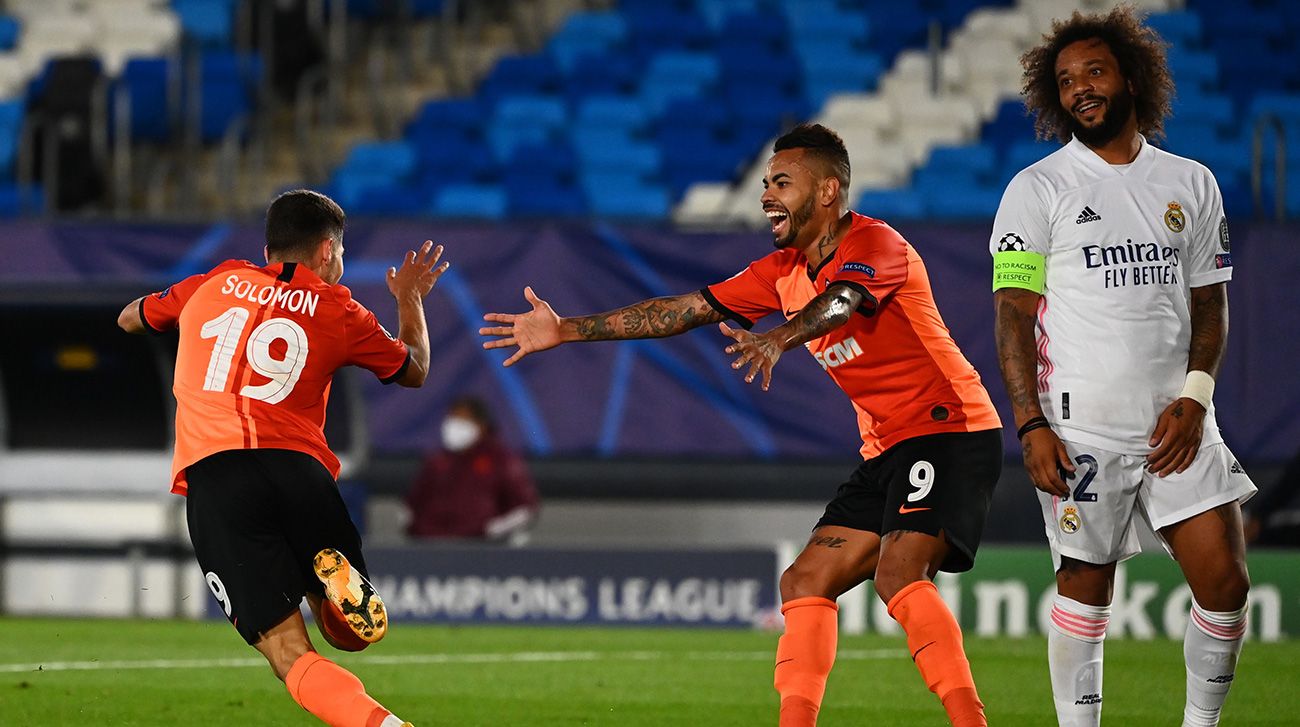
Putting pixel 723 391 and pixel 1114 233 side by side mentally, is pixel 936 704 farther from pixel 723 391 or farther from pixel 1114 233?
pixel 723 391

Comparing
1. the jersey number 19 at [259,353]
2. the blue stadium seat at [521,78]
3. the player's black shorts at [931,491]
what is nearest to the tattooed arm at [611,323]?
the jersey number 19 at [259,353]

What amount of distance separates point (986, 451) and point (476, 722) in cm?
256

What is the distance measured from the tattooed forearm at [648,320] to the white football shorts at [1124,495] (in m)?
1.29

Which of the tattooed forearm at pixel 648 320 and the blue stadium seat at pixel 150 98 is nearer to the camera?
the tattooed forearm at pixel 648 320

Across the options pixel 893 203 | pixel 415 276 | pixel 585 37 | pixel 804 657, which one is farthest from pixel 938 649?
pixel 585 37

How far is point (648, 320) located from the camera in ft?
20.5

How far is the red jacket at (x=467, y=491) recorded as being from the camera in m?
14.0

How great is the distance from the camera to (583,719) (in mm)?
7559

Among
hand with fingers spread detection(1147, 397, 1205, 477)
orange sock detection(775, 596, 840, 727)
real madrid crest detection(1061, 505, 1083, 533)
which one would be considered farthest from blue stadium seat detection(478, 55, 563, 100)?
hand with fingers spread detection(1147, 397, 1205, 477)

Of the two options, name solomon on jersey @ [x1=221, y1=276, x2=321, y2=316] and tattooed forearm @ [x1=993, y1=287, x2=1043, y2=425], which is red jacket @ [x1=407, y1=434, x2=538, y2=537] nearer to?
name solomon on jersey @ [x1=221, y1=276, x2=321, y2=316]

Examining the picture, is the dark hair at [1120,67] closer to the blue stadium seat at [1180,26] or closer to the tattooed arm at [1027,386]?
the tattooed arm at [1027,386]

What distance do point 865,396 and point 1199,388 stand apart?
1065mm

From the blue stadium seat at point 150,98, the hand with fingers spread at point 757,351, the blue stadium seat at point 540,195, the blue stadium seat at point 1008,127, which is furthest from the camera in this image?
the blue stadium seat at point 150,98

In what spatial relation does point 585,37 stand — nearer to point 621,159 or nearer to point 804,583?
point 621,159
